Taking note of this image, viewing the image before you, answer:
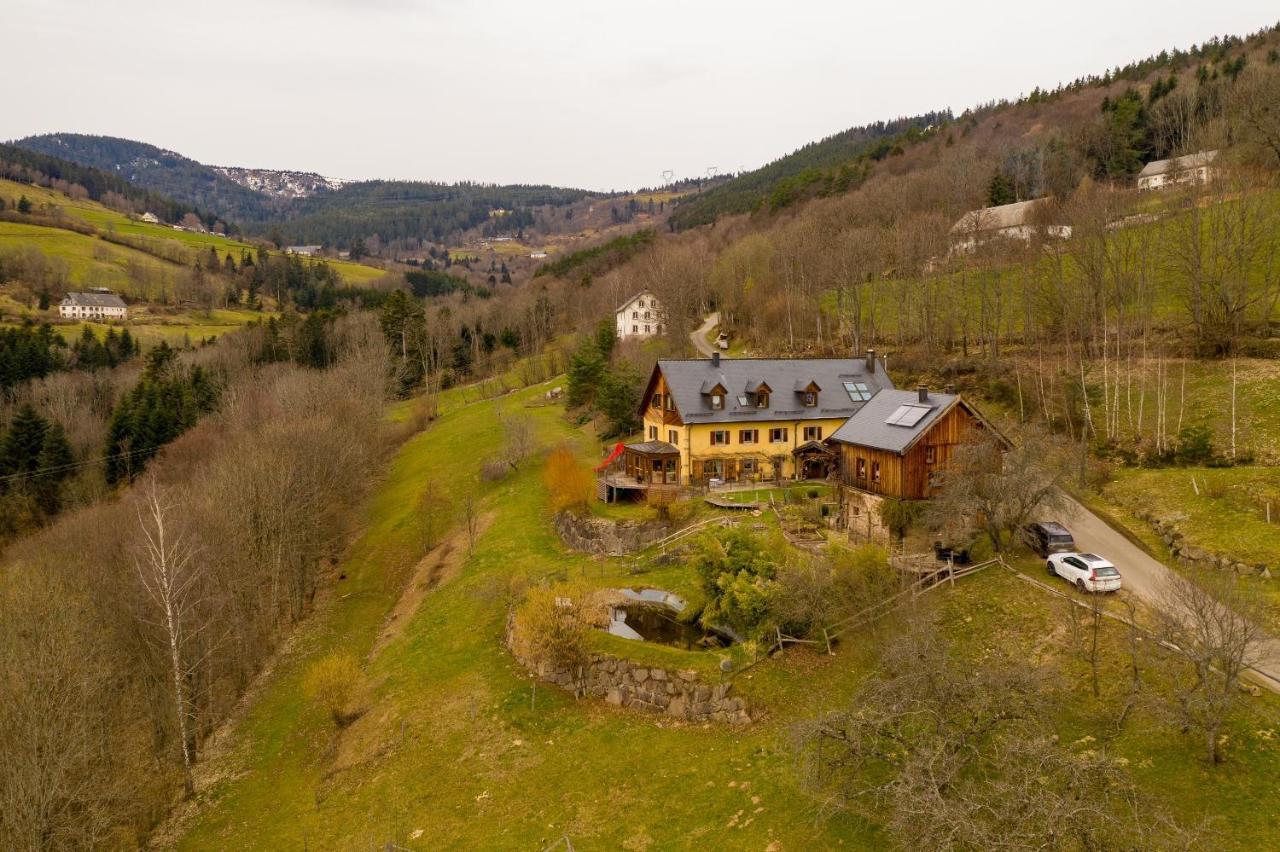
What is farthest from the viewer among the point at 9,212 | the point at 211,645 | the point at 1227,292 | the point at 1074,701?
the point at 9,212

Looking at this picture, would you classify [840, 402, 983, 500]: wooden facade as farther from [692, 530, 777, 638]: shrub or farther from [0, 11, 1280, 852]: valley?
[692, 530, 777, 638]: shrub

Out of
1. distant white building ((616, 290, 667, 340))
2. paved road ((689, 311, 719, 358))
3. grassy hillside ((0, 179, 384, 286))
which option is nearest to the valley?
paved road ((689, 311, 719, 358))

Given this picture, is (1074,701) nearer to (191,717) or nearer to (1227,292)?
(191,717)

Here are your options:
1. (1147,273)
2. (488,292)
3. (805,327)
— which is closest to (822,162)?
(488,292)

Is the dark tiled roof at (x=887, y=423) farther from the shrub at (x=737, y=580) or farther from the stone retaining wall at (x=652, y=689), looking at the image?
the stone retaining wall at (x=652, y=689)

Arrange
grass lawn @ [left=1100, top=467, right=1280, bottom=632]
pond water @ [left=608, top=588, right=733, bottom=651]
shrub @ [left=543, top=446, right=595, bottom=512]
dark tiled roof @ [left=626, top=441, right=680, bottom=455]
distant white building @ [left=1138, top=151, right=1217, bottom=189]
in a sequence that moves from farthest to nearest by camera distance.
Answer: dark tiled roof @ [left=626, top=441, right=680, bottom=455] → distant white building @ [left=1138, top=151, right=1217, bottom=189] → shrub @ [left=543, top=446, right=595, bottom=512] → pond water @ [left=608, top=588, right=733, bottom=651] → grass lawn @ [left=1100, top=467, right=1280, bottom=632]

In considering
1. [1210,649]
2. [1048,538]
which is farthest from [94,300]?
[1210,649]

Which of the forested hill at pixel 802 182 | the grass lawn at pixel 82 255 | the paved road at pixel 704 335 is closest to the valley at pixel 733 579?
the paved road at pixel 704 335

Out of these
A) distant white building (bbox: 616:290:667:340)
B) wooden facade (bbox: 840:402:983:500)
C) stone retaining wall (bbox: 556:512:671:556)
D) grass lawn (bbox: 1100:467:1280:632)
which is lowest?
stone retaining wall (bbox: 556:512:671:556)
